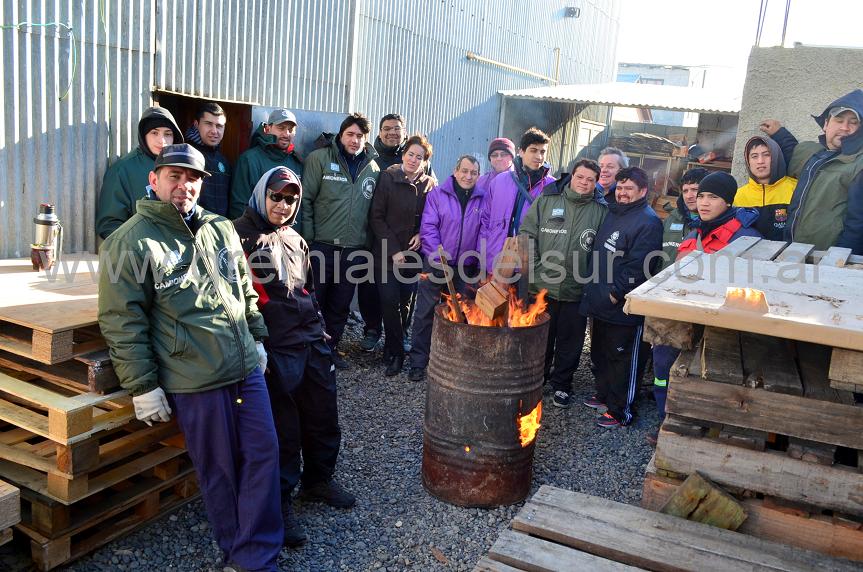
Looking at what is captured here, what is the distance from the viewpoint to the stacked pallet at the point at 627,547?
2.48m

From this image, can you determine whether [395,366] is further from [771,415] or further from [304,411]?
[771,415]

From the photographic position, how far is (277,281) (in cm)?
403

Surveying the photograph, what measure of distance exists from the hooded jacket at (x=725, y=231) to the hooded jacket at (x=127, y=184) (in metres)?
3.99

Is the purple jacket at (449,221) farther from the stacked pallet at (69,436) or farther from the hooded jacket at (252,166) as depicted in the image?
the stacked pallet at (69,436)

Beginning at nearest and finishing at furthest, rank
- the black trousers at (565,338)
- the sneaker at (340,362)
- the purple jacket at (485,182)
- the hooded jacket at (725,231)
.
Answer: the hooded jacket at (725,231)
the black trousers at (565,338)
the purple jacket at (485,182)
the sneaker at (340,362)

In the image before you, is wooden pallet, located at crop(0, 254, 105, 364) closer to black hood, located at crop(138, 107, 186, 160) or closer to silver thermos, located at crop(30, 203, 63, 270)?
silver thermos, located at crop(30, 203, 63, 270)

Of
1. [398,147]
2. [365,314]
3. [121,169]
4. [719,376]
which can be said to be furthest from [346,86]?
[719,376]

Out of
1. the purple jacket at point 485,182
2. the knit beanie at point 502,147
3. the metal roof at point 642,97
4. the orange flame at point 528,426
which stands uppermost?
the metal roof at point 642,97

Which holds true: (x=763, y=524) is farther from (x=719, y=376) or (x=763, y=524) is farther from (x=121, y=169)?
(x=121, y=169)

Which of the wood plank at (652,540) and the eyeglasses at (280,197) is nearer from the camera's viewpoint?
the wood plank at (652,540)

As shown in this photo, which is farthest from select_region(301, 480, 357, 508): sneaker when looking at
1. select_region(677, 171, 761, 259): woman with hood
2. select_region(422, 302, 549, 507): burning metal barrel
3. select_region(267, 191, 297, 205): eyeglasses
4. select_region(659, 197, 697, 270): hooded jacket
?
select_region(659, 197, 697, 270): hooded jacket

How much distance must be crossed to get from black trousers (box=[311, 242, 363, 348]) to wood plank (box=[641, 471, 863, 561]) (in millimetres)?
4574

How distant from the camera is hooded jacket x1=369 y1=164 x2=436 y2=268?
6.90 meters

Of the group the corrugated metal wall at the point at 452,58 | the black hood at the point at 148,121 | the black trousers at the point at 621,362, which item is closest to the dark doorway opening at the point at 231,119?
the black hood at the point at 148,121
